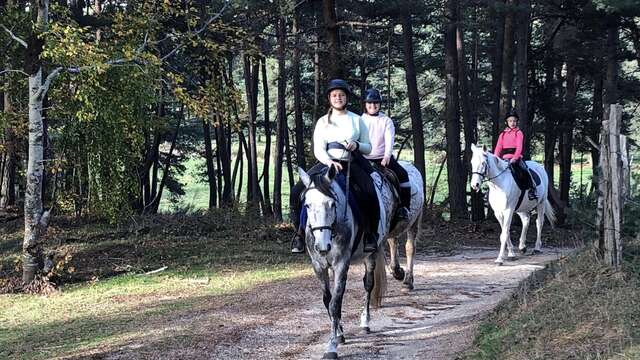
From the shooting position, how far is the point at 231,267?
14695mm

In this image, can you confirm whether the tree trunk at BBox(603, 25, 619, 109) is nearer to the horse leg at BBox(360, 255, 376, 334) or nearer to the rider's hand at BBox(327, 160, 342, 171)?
the horse leg at BBox(360, 255, 376, 334)

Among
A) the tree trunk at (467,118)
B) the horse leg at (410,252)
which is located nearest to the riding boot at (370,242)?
the horse leg at (410,252)

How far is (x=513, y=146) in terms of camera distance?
14844 millimetres

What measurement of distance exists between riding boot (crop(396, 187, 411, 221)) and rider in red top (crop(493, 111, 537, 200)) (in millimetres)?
5889

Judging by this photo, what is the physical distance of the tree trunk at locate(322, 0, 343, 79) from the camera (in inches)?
687

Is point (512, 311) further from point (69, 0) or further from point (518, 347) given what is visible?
point (69, 0)

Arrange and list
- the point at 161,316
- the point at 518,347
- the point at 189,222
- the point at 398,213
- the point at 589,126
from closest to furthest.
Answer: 1. the point at 518,347
2. the point at 398,213
3. the point at 161,316
4. the point at 189,222
5. the point at 589,126

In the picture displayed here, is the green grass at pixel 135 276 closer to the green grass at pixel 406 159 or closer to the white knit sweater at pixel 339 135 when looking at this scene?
the white knit sweater at pixel 339 135

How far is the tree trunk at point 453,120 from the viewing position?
21844 millimetres

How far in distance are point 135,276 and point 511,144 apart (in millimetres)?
9224

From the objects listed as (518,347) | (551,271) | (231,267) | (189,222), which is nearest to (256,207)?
(189,222)

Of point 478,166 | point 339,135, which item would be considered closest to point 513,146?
point 478,166

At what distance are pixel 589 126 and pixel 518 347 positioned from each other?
2313 centimetres

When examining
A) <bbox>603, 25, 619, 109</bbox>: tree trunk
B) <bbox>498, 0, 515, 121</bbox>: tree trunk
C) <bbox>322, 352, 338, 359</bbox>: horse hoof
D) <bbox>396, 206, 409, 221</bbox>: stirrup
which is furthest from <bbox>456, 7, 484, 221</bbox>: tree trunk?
<bbox>322, 352, 338, 359</bbox>: horse hoof
